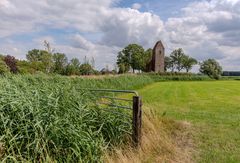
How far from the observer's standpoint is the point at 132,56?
85.0m

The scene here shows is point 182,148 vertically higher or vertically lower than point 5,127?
lower

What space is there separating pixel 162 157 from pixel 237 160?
1.49 metres

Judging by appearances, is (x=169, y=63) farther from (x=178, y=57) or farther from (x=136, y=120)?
(x=136, y=120)

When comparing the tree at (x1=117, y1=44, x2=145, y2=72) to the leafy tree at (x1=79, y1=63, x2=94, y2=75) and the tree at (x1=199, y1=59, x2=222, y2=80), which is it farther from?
the leafy tree at (x1=79, y1=63, x2=94, y2=75)

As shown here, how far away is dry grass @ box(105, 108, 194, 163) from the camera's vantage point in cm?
518

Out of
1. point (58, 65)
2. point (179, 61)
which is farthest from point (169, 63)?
point (58, 65)

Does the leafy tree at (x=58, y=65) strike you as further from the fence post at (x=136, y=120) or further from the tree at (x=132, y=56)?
the tree at (x=132, y=56)

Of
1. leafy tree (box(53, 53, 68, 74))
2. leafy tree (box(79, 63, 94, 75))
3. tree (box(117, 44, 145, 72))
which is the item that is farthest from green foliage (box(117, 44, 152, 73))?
leafy tree (box(79, 63, 94, 75))

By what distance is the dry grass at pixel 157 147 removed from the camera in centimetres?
518

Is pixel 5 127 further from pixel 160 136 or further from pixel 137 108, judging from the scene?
pixel 160 136

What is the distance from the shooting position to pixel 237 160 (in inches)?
219

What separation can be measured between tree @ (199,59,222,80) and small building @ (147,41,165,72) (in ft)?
43.0

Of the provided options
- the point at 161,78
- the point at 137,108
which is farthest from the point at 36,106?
the point at 161,78

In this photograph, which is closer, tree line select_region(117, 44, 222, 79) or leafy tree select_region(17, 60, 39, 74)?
leafy tree select_region(17, 60, 39, 74)
